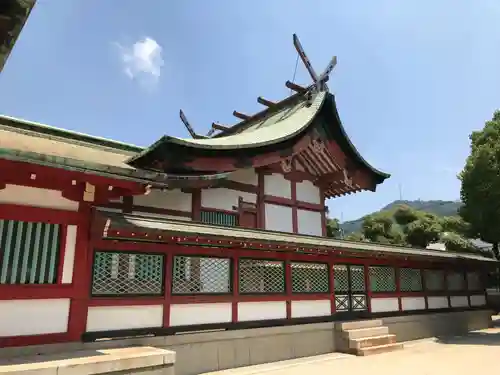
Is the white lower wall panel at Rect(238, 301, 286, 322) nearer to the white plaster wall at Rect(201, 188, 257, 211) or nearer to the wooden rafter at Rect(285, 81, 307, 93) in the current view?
the white plaster wall at Rect(201, 188, 257, 211)

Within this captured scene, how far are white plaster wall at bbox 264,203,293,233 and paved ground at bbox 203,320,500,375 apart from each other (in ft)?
15.4

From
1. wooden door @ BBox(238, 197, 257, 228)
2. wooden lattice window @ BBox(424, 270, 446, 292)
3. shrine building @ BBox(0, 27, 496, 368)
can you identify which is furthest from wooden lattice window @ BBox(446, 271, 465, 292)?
wooden door @ BBox(238, 197, 257, 228)

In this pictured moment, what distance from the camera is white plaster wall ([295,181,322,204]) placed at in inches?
626

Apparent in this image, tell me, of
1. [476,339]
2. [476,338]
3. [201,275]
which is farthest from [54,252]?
[476,338]

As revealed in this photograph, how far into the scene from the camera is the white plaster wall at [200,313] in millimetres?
9000

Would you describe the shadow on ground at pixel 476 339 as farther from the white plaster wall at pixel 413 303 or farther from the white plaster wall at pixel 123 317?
the white plaster wall at pixel 123 317

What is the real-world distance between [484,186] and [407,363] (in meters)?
9.08

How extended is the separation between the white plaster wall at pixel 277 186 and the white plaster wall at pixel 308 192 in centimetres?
50

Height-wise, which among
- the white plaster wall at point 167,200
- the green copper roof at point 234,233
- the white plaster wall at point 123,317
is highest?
the white plaster wall at point 167,200

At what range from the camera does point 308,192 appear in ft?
53.5

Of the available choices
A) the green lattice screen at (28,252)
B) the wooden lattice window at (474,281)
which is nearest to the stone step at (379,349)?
the wooden lattice window at (474,281)

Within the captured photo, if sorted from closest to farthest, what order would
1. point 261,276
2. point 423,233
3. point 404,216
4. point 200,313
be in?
point 200,313
point 261,276
point 423,233
point 404,216

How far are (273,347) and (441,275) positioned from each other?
31.8ft

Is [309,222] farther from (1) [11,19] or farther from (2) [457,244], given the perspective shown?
(2) [457,244]
